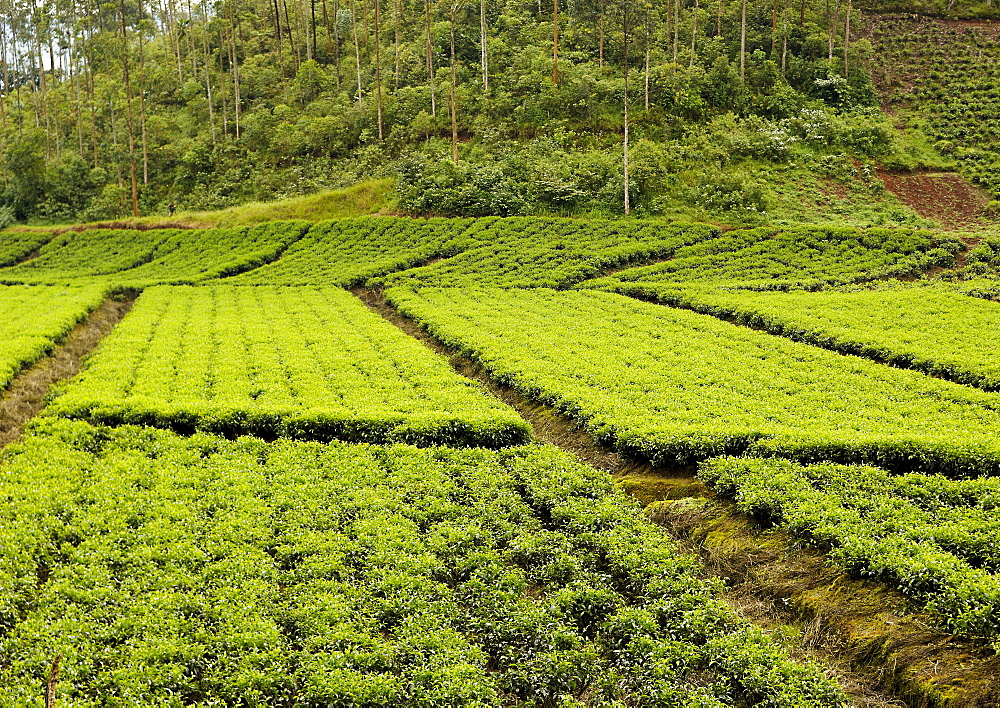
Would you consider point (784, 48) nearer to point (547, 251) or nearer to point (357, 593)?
point (547, 251)

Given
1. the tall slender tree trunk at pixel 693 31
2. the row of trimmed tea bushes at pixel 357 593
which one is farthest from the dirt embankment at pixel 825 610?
the tall slender tree trunk at pixel 693 31

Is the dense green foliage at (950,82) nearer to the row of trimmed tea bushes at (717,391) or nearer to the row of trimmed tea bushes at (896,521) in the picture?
the row of trimmed tea bushes at (717,391)

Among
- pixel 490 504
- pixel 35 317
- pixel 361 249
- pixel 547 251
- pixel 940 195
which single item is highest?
pixel 940 195

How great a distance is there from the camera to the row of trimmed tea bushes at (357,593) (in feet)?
30.9

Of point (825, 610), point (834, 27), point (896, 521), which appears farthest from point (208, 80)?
point (825, 610)

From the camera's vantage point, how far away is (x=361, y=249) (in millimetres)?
48969

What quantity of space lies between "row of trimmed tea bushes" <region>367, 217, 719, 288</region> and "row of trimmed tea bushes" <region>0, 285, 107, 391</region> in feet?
51.5

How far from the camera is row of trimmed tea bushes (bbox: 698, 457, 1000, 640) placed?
34.8 ft

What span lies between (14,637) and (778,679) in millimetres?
10764

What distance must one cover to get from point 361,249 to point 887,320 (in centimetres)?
3351

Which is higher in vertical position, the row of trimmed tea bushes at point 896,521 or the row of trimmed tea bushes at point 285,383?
the row of trimmed tea bushes at point 285,383

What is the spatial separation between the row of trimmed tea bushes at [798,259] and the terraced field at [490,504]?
654 cm

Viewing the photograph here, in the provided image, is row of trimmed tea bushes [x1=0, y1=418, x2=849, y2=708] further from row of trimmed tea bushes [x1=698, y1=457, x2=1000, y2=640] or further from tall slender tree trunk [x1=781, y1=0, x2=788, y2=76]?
tall slender tree trunk [x1=781, y1=0, x2=788, y2=76]

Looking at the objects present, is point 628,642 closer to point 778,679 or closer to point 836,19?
point 778,679
